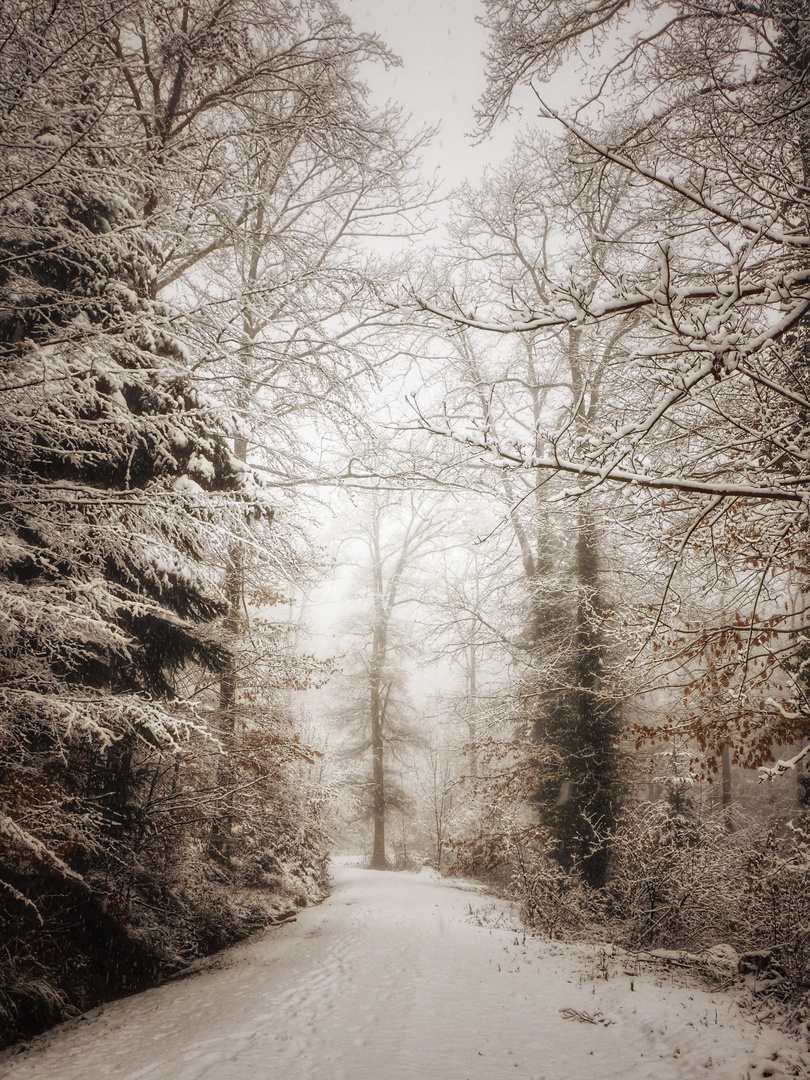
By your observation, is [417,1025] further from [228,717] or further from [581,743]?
[581,743]

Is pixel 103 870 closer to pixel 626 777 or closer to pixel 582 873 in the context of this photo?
pixel 582 873

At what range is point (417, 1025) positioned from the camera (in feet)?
14.6

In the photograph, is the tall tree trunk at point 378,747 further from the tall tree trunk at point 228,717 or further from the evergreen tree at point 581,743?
the tall tree trunk at point 228,717

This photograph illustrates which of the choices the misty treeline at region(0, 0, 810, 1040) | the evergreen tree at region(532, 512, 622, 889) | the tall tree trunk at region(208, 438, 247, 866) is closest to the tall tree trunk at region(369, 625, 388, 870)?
the misty treeline at region(0, 0, 810, 1040)

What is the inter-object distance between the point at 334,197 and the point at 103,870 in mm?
9217

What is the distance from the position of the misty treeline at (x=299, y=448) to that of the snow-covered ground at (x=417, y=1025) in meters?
0.69

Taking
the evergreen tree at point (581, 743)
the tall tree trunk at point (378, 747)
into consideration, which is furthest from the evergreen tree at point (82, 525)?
the tall tree trunk at point (378, 747)

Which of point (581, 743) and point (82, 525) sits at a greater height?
point (82, 525)

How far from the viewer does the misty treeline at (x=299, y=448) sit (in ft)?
10.6

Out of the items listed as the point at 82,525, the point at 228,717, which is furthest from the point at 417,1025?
the point at 82,525

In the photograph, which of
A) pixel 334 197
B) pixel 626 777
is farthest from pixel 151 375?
pixel 626 777

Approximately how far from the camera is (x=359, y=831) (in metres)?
20.5

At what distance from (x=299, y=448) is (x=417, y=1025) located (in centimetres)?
633

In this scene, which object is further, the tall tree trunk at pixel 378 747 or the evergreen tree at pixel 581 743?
the tall tree trunk at pixel 378 747
